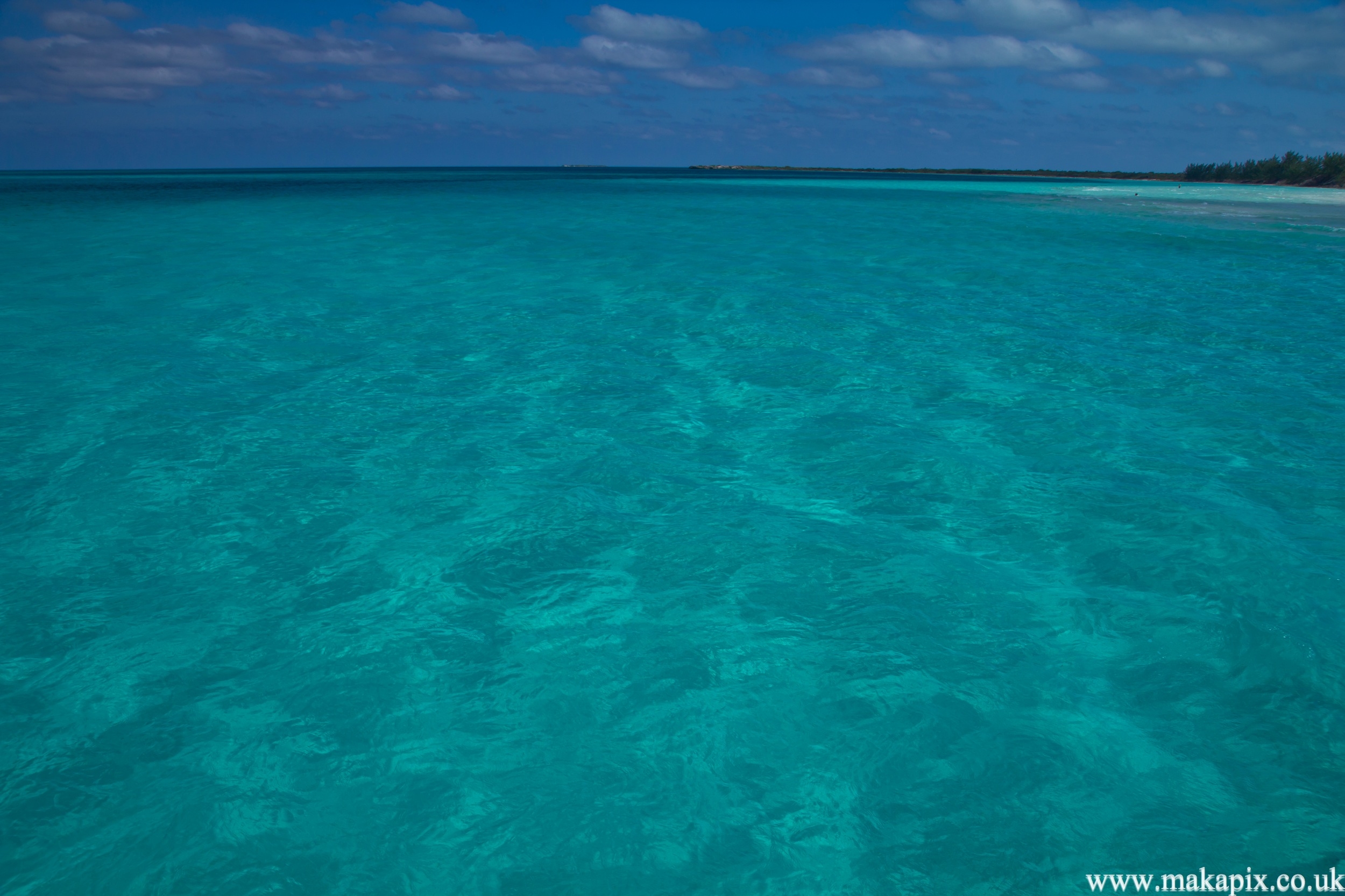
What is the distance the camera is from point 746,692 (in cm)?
385

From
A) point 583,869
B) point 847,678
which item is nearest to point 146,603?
point 583,869

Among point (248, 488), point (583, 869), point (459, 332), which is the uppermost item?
point (459, 332)

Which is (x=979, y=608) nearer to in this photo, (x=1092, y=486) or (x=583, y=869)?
(x=1092, y=486)

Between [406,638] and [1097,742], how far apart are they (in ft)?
11.5

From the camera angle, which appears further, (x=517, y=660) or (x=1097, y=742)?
(x=517, y=660)

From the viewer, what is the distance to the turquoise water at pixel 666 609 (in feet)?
10.0

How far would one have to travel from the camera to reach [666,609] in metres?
4.50

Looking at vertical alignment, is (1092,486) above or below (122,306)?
below

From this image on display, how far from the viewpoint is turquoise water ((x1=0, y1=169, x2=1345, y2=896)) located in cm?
305

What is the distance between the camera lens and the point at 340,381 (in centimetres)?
860

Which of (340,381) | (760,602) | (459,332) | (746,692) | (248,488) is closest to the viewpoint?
(746,692)

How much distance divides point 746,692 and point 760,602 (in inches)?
30.9

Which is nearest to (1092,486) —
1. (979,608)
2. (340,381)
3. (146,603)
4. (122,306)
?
(979,608)

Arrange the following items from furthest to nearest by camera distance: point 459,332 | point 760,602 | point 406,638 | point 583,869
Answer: point 459,332
point 760,602
point 406,638
point 583,869
